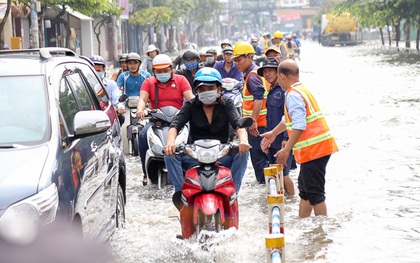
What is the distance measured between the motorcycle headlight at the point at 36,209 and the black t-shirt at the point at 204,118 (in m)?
2.99

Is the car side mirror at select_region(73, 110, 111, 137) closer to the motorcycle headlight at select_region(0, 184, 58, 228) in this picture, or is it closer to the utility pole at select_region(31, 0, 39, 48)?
the motorcycle headlight at select_region(0, 184, 58, 228)

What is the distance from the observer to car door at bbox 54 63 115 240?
5211 mm

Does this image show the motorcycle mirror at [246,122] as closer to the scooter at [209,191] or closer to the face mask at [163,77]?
the scooter at [209,191]

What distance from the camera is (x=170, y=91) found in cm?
1034

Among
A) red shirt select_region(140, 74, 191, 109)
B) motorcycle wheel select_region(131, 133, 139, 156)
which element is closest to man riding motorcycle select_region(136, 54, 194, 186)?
red shirt select_region(140, 74, 191, 109)

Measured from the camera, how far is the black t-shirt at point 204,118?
7426 mm

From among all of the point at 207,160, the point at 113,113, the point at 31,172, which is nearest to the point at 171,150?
the point at 207,160

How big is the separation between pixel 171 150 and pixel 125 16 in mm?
52178

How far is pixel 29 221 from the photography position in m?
4.26

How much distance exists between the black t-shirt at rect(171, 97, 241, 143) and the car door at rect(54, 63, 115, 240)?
0.86 metres

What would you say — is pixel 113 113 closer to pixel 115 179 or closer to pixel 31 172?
pixel 115 179

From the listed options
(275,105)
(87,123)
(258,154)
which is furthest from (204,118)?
(258,154)

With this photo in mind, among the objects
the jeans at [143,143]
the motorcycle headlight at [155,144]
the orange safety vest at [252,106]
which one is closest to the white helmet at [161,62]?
the jeans at [143,143]

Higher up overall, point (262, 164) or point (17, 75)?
point (17, 75)
